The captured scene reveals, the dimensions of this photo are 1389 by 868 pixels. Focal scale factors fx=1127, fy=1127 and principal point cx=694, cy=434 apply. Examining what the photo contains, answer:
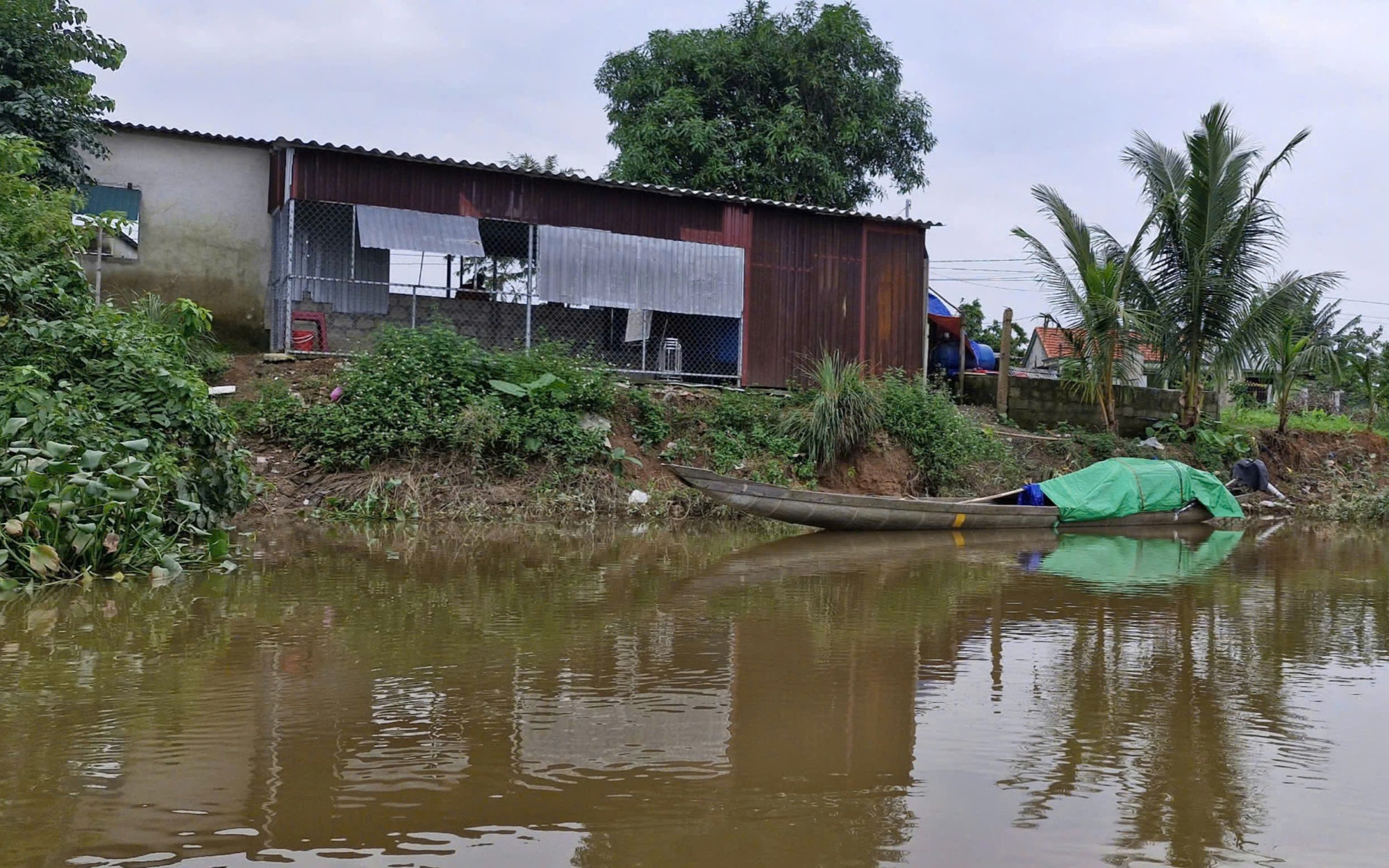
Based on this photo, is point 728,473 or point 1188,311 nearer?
point 728,473

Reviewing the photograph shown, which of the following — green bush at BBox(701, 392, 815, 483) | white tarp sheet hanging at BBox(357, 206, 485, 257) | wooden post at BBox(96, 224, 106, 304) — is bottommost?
green bush at BBox(701, 392, 815, 483)

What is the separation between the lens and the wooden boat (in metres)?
11.5

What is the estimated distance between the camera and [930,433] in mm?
14914

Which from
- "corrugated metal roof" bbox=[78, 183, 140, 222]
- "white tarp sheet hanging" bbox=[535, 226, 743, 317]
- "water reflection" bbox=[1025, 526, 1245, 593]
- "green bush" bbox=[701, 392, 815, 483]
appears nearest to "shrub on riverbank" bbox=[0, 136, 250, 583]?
"corrugated metal roof" bbox=[78, 183, 140, 222]

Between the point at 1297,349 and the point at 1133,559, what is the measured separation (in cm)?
980

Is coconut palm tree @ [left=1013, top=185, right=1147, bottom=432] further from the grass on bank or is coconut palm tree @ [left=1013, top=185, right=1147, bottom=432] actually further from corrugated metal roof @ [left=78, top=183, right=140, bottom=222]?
corrugated metal roof @ [left=78, top=183, right=140, bottom=222]

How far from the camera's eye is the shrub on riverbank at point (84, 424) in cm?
710

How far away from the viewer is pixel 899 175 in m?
24.2

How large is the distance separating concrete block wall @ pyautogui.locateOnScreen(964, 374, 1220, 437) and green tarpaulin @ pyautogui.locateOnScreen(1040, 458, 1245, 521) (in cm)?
327

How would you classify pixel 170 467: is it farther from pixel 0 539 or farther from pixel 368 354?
pixel 368 354

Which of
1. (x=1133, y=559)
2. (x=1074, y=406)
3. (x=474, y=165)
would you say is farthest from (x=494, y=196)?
(x=1074, y=406)

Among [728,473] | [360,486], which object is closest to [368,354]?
[360,486]

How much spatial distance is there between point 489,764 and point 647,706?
3.27 ft

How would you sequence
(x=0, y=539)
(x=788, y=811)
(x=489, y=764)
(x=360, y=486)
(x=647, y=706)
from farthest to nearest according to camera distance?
1. (x=360, y=486)
2. (x=0, y=539)
3. (x=647, y=706)
4. (x=489, y=764)
5. (x=788, y=811)
